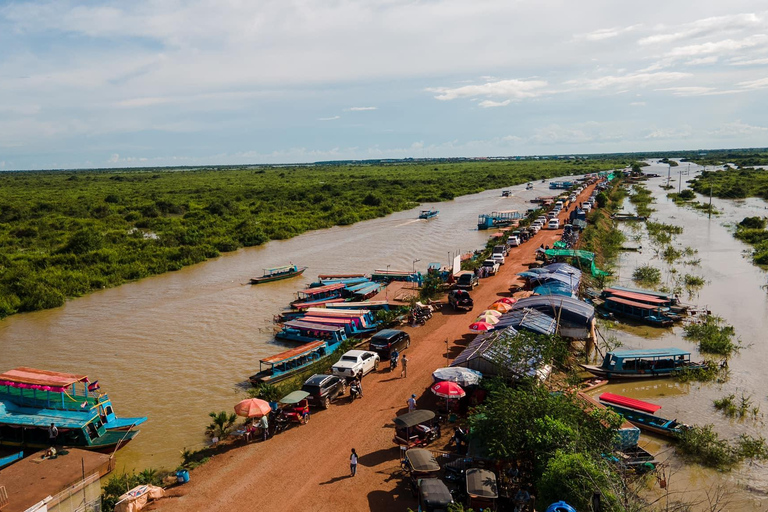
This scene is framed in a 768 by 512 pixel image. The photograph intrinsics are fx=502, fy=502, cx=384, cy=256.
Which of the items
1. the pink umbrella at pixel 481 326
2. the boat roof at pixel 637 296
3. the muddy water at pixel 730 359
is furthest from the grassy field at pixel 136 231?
the muddy water at pixel 730 359

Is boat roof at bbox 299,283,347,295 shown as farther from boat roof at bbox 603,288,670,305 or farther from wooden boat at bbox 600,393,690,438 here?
wooden boat at bbox 600,393,690,438

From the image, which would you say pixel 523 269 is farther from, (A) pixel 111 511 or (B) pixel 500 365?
(A) pixel 111 511

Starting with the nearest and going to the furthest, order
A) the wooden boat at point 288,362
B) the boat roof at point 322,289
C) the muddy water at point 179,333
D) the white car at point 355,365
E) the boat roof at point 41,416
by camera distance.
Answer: the boat roof at point 41,416, the white car at point 355,365, the muddy water at point 179,333, the wooden boat at point 288,362, the boat roof at point 322,289

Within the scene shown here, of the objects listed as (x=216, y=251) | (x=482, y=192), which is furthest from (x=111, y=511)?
(x=482, y=192)

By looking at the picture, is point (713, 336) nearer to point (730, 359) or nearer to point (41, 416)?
point (730, 359)

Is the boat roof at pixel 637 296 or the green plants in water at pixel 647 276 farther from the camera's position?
the green plants in water at pixel 647 276

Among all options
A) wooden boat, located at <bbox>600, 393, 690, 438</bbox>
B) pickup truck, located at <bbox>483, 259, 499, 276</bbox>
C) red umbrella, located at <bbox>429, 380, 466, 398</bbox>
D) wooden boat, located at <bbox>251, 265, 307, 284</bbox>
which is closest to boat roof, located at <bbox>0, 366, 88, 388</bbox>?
red umbrella, located at <bbox>429, 380, 466, 398</bbox>

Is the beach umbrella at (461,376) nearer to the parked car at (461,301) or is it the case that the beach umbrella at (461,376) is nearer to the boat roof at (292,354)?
the boat roof at (292,354)
